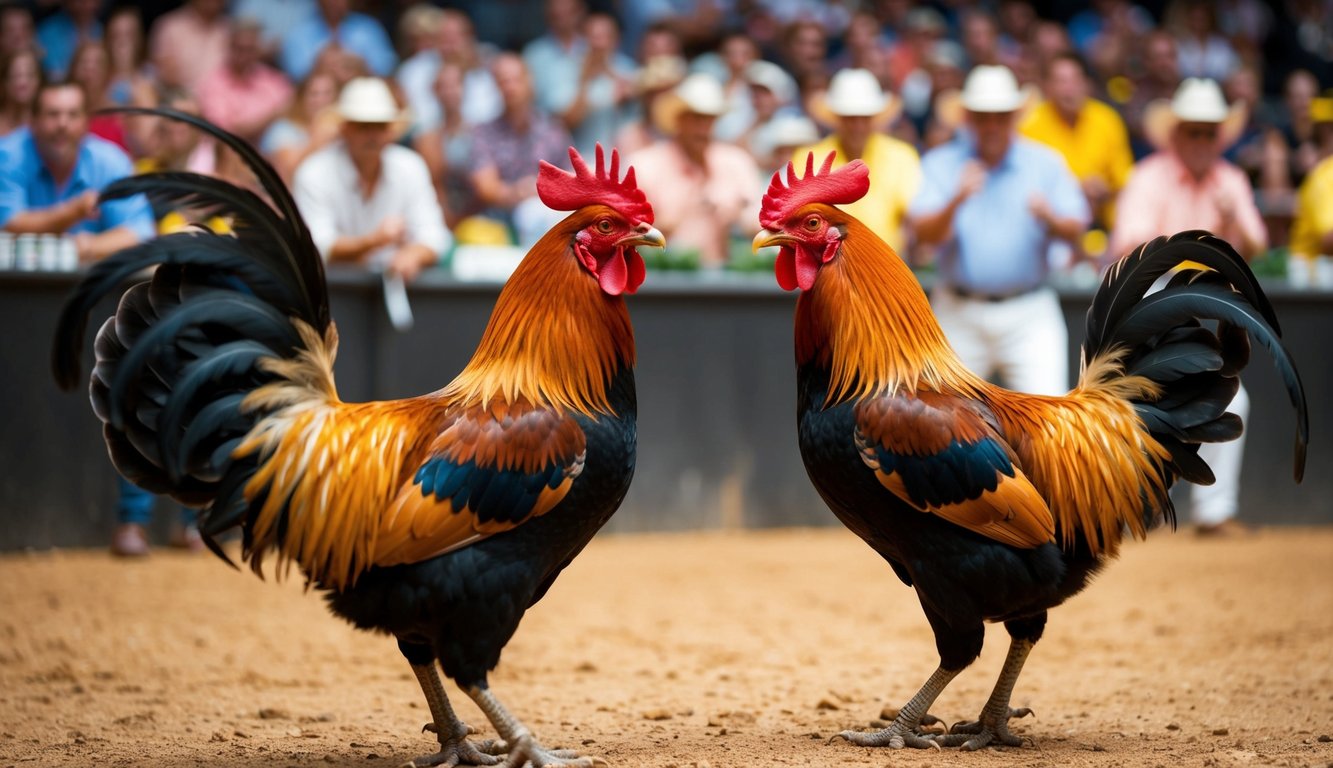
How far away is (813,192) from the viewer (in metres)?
4.75

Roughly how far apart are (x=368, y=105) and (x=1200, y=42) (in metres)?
8.90

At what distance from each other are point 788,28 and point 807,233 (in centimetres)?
932

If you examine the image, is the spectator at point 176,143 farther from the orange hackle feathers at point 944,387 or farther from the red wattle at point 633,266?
the orange hackle feathers at point 944,387

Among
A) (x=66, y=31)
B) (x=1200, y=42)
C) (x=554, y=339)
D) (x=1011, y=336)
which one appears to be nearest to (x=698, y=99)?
(x=1011, y=336)

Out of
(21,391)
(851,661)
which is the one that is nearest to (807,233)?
(851,661)

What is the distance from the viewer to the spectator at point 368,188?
9.16 meters

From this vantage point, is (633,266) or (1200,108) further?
(1200,108)

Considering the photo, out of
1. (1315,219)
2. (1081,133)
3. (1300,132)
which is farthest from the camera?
(1300,132)

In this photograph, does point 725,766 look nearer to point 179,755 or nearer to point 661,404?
point 179,755

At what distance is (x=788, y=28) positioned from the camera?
13570 mm

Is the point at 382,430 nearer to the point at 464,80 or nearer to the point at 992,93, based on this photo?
the point at 992,93

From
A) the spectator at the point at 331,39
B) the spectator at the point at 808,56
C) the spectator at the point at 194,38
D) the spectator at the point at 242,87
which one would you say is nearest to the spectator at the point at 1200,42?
the spectator at the point at 808,56

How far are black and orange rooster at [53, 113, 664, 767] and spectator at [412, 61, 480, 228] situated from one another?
22.9 feet

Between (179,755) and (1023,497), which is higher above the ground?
(1023,497)
